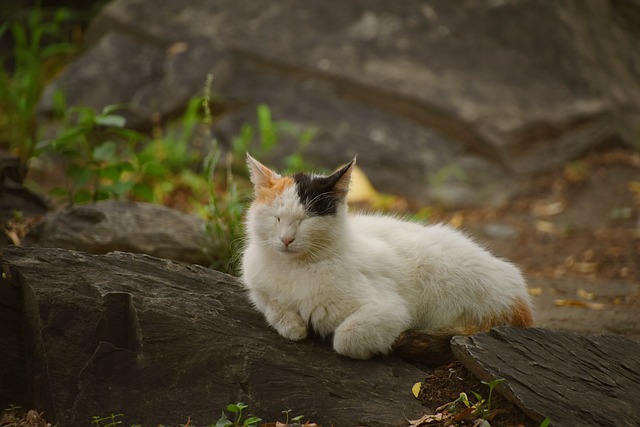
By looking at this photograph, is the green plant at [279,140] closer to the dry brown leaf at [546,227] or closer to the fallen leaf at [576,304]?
the dry brown leaf at [546,227]

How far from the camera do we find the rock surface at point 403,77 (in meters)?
8.38

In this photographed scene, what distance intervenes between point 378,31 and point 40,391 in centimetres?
686

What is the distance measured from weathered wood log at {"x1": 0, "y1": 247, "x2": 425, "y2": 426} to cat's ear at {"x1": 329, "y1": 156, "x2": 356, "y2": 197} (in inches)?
31.0

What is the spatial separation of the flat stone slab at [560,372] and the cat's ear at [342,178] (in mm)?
915

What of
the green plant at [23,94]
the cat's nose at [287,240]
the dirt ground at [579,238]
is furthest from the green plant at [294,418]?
the green plant at [23,94]

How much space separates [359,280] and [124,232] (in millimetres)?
2102

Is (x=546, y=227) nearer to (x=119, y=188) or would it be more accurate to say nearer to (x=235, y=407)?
(x=119, y=188)

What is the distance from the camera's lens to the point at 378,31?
8.96 metres

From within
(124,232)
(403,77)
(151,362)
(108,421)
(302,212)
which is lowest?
(108,421)

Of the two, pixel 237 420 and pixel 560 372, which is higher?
pixel 560 372

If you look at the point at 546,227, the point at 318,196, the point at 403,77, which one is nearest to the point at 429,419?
the point at 318,196

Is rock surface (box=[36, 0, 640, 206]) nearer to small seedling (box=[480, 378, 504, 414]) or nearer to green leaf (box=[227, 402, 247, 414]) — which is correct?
small seedling (box=[480, 378, 504, 414])

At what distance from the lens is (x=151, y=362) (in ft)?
10.7

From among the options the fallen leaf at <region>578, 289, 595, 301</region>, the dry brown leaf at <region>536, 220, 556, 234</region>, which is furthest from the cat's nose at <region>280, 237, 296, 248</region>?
the dry brown leaf at <region>536, 220, 556, 234</region>
